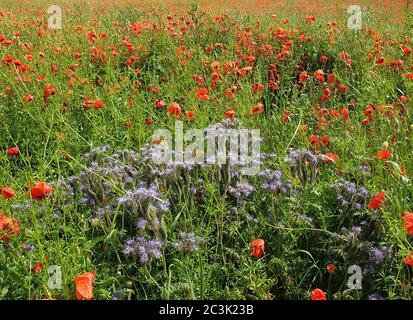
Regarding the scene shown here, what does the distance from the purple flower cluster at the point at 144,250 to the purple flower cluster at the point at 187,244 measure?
86 millimetres

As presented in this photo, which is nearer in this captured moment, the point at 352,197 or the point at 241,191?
the point at 352,197

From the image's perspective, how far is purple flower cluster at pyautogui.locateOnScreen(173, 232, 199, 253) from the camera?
210 cm

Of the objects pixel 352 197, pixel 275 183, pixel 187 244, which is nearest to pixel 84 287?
pixel 187 244

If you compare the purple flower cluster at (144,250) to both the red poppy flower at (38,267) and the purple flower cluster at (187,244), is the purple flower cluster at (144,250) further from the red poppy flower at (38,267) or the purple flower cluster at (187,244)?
the red poppy flower at (38,267)

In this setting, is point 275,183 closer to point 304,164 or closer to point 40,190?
point 304,164

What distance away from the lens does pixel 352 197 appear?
2.26 m

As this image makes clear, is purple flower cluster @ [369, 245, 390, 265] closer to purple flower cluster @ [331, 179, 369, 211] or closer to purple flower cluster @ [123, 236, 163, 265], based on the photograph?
purple flower cluster @ [331, 179, 369, 211]

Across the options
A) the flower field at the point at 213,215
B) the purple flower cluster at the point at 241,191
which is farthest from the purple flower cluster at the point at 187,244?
the purple flower cluster at the point at 241,191

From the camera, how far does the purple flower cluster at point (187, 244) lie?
6.90 feet

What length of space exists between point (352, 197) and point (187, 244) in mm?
797

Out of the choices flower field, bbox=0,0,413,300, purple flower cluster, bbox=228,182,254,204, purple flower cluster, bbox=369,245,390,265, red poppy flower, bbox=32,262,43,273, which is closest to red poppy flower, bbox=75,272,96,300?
flower field, bbox=0,0,413,300

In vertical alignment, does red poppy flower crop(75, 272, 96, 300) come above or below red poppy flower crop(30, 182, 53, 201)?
below

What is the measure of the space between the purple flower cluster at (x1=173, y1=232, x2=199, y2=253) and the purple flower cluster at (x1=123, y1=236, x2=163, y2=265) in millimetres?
86

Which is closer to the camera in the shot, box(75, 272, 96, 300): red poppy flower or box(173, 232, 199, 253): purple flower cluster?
box(75, 272, 96, 300): red poppy flower
